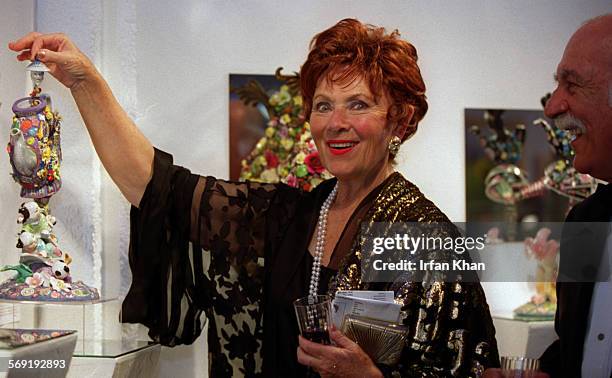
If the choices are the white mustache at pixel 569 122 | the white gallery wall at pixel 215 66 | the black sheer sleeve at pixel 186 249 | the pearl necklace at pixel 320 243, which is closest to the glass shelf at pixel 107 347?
the black sheer sleeve at pixel 186 249

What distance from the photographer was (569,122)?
1398 mm

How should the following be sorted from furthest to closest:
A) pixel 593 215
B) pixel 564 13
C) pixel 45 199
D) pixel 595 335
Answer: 1. pixel 564 13
2. pixel 45 199
3. pixel 593 215
4. pixel 595 335

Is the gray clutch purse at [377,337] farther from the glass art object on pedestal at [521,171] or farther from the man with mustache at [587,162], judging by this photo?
the glass art object on pedestal at [521,171]

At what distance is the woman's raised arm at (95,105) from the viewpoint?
1.54 m

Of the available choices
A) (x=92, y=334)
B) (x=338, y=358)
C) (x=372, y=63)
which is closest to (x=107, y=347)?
(x=92, y=334)

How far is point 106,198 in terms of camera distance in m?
2.14

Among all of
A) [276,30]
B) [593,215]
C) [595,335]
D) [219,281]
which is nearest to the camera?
[595,335]

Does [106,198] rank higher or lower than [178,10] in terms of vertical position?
lower

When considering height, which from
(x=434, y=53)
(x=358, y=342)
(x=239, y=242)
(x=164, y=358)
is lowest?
(x=164, y=358)

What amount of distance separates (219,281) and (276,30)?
104cm

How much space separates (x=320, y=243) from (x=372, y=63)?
35cm

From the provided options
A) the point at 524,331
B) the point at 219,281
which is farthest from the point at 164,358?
the point at 524,331

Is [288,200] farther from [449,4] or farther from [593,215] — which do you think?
[449,4]

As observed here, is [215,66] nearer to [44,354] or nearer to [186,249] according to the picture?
[186,249]
